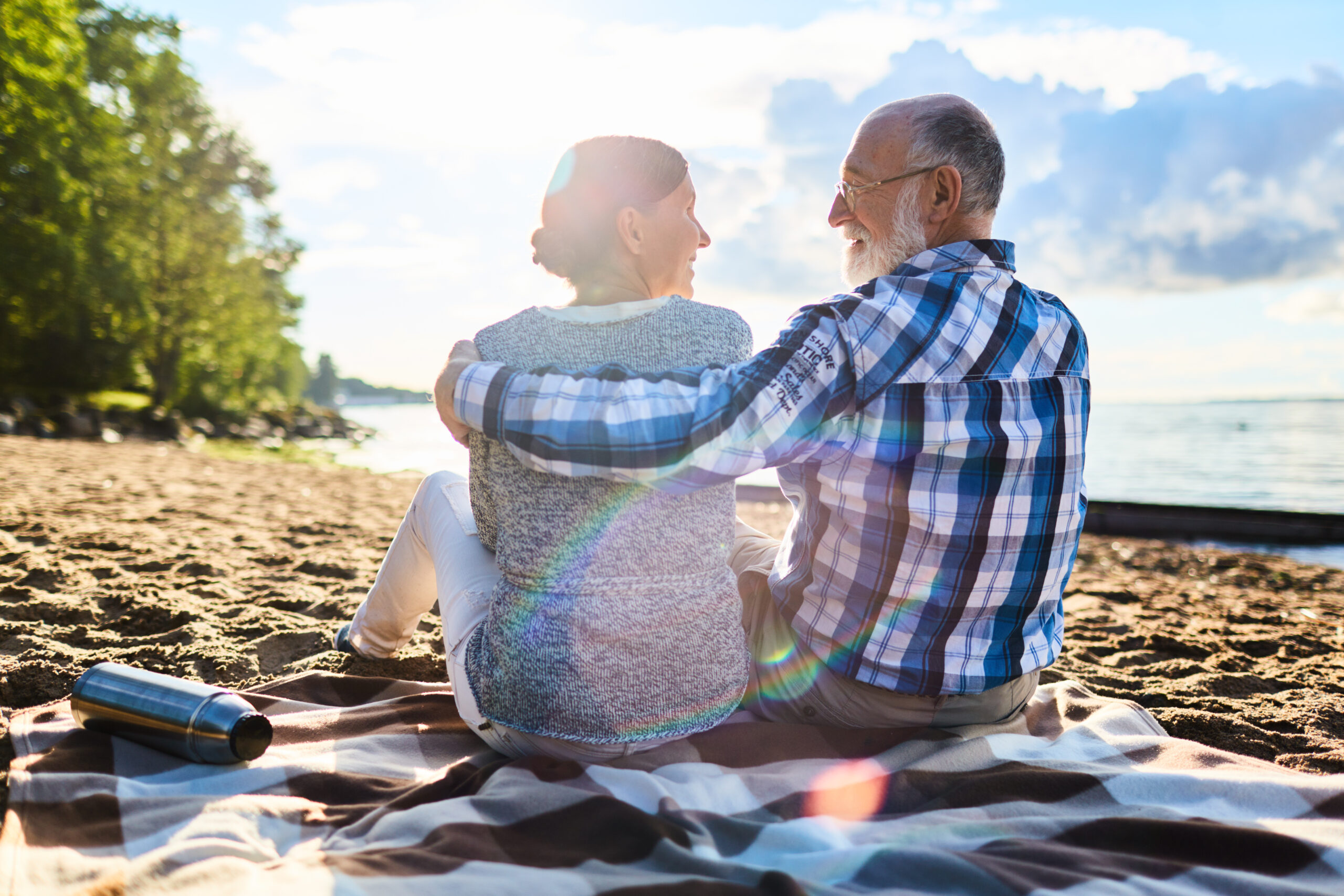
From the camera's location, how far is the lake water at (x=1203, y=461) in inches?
581

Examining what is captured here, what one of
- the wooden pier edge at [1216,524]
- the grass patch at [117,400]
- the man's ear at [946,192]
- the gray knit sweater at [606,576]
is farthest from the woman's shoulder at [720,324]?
the grass patch at [117,400]

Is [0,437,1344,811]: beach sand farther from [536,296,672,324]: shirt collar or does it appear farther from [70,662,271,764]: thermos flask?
[536,296,672,324]: shirt collar

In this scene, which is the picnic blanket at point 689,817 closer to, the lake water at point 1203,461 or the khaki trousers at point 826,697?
the khaki trousers at point 826,697

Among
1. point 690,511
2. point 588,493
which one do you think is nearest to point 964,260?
point 690,511

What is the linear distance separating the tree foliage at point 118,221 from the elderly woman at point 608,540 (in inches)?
895

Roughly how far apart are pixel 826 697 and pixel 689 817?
1.81 ft

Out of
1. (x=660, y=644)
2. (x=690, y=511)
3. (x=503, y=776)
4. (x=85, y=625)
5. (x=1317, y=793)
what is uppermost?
(x=690, y=511)

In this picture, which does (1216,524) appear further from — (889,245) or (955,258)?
(955,258)

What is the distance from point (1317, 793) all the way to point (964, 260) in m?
1.42

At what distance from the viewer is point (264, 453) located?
19.2m

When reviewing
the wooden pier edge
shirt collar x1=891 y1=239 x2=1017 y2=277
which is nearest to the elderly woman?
shirt collar x1=891 y1=239 x2=1017 y2=277

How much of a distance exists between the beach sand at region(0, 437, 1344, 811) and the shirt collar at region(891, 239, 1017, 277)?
6.03 feet

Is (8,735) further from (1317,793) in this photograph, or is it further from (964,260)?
(1317,793)

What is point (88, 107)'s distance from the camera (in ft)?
64.2
